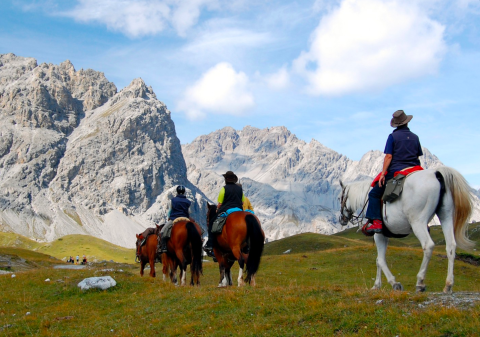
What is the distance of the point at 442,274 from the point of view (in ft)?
106

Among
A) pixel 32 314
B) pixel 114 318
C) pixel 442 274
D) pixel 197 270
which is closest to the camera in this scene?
pixel 114 318

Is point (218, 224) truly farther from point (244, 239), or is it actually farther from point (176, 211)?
point (176, 211)

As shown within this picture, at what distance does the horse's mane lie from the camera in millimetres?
16047

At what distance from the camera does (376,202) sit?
14117 millimetres

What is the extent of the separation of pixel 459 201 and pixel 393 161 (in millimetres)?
2615

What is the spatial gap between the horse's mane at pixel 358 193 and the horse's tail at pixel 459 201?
3.64 m

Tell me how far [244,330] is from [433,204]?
680cm

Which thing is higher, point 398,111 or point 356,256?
point 398,111

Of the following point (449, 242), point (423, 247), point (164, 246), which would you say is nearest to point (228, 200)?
point (164, 246)

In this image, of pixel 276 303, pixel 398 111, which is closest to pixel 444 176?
pixel 398 111

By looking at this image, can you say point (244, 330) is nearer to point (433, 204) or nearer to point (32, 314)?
point (433, 204)

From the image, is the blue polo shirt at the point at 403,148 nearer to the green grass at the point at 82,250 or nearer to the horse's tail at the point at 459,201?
the horse's tail at the point at 459,201

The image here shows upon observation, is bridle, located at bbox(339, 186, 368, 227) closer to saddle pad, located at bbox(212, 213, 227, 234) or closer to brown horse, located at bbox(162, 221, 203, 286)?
saddle pad, located at bbox(212, 213, 227, 234)

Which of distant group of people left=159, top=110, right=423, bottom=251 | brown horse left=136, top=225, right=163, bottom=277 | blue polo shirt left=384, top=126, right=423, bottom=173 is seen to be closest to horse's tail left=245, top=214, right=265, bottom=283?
distant group of people left=159, top=110, right=423, bottom=251
